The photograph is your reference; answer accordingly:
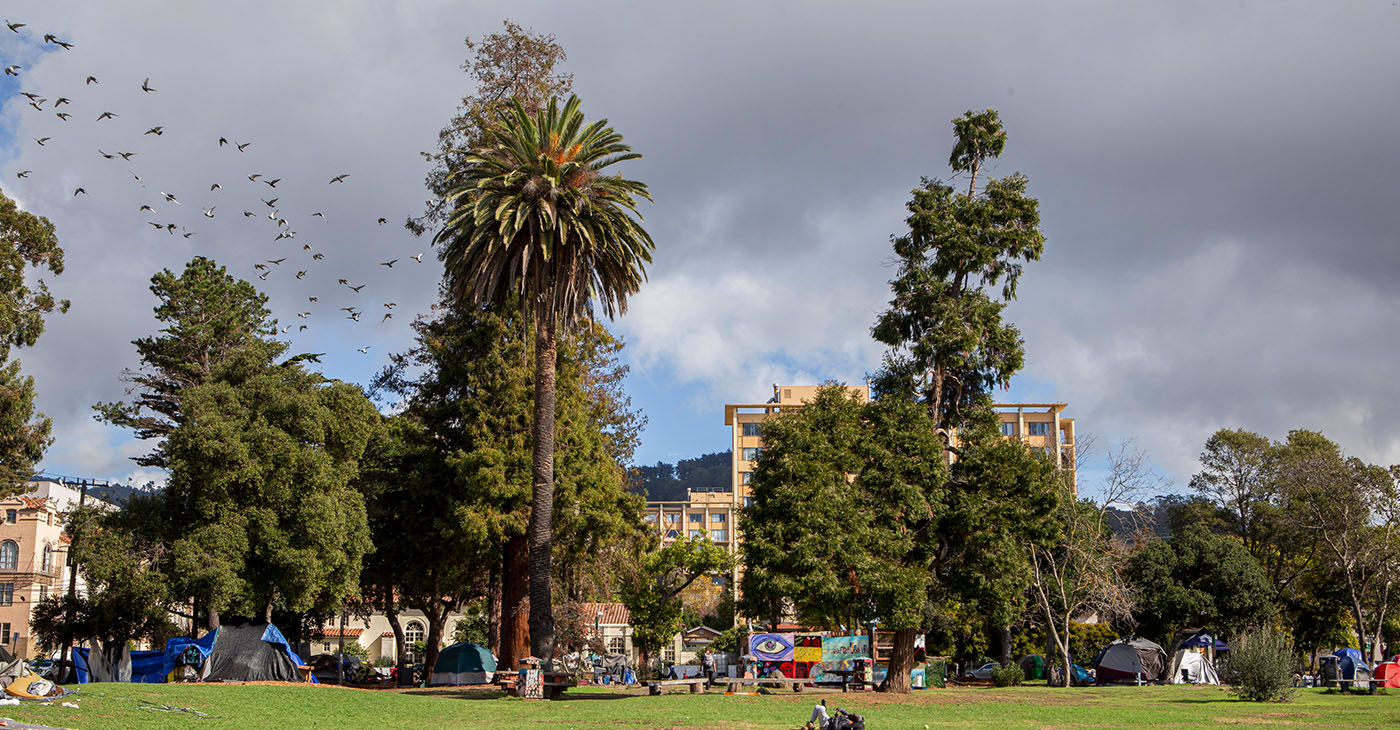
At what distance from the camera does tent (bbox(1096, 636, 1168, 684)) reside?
51.2 m

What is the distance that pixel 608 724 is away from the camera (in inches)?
908

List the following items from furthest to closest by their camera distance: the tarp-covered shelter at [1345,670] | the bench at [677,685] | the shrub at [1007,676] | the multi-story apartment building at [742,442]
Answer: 1. the multi-story apartment building at [742,442]
2. the shrub at [1007,676]
3. the tarp-covered shelter at [1345,670]
4. the bench at [677,685]

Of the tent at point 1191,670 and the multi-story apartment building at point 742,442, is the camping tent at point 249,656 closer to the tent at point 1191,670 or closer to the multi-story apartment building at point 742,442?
the tent at point 1191,670

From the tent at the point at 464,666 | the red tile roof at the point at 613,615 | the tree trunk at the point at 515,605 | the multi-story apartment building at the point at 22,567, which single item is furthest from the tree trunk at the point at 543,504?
the multi-story apartment building at the point at 22,567

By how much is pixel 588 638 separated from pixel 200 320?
24643 mm

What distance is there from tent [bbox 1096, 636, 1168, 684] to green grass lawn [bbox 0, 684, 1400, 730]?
54.2 feet

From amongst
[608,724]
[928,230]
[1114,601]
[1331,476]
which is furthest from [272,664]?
[1331,476]

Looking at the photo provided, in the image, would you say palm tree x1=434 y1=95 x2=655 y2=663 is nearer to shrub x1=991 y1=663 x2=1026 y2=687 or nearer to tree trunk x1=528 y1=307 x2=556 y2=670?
tree trunk x1=528 y1=307 x2=556 y2=670

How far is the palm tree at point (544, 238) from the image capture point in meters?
35.7

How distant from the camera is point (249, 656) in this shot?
3653 centimetres

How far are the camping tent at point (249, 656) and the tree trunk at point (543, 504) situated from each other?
29.9 feet

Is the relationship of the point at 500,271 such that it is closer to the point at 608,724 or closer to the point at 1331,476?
the point at 608,724

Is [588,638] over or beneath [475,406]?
beneath

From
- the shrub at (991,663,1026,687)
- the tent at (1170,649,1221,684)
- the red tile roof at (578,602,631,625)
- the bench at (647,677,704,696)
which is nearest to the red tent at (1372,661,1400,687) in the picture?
the tent at (1170,649,1221,684)
